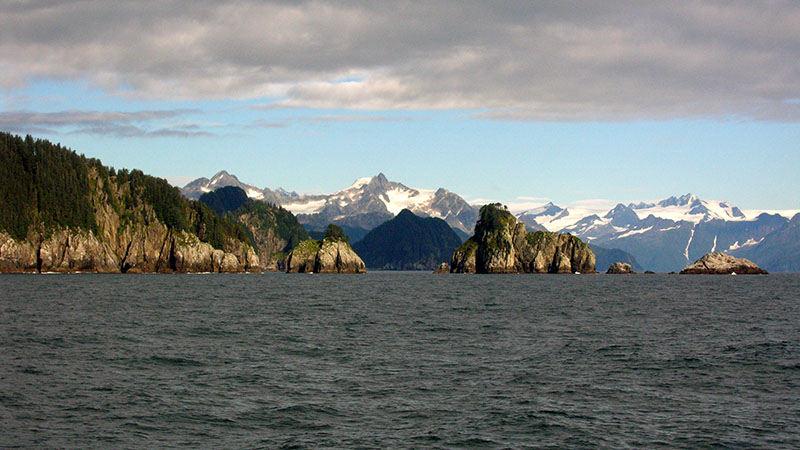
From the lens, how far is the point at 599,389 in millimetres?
41000

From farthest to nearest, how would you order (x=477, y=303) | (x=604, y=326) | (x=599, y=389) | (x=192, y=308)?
(x=477, y=303) < (x=192, y=308) < (x=604, y=326) < (x=599, y=389)

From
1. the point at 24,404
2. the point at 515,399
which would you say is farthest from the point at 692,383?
the point at 24,404

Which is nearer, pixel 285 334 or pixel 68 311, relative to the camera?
pixel 285 334

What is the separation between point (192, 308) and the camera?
311 ft

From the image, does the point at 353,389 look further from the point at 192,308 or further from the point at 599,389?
the point at 192,308

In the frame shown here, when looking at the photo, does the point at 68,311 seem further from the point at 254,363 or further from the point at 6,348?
the point at 254,363

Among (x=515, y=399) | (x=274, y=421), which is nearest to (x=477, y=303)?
(x=515, y=399)

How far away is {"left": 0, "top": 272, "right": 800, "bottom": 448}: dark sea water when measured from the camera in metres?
31.0

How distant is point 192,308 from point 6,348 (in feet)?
139

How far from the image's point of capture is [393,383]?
137ft

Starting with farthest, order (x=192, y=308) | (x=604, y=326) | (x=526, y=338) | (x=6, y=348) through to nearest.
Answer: (x=192, y=308)
(x=604, y=326)
(x=526, y=338)
(x=6, y=348)

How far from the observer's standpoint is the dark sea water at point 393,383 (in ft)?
102

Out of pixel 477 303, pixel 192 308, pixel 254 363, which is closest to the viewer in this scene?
pixel 254 363

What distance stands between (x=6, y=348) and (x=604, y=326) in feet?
186
